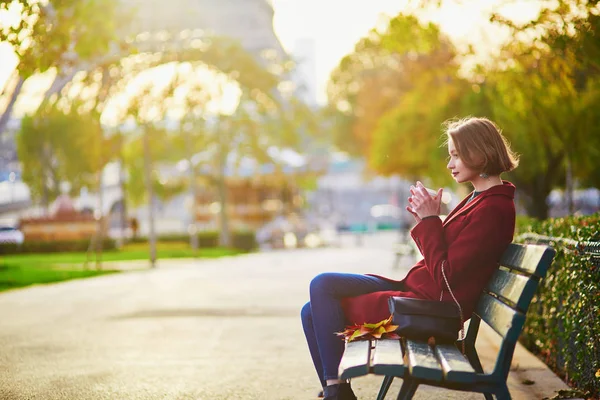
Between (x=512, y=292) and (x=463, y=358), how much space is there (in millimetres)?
352

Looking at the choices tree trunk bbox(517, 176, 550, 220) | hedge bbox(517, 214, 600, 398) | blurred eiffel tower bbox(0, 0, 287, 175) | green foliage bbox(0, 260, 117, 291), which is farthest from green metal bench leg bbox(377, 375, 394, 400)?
tree trunk bbox(517, 176, 550, 220)

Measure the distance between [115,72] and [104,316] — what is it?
45.4ft

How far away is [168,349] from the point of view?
26.9 feet

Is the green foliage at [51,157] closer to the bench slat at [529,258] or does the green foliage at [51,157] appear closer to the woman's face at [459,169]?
the woman's face at [459,169]

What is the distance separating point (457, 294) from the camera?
432cm

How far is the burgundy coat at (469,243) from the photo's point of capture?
425 cm

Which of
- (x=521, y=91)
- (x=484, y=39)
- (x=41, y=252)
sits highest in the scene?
(x=484, y=39)

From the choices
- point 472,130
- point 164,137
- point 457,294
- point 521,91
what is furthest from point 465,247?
point 164,137

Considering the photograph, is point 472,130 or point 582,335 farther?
point 582,335

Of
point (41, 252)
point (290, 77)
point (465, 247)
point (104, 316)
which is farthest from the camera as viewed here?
point (290, 77)

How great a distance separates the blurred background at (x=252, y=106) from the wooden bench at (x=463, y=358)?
1.35 m

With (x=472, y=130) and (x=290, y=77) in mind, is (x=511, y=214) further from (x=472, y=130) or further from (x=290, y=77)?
(x=290, y=77)

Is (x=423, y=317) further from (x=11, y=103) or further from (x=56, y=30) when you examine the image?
(x=11, y=103)

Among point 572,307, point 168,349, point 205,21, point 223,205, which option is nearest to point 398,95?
point 223,205
